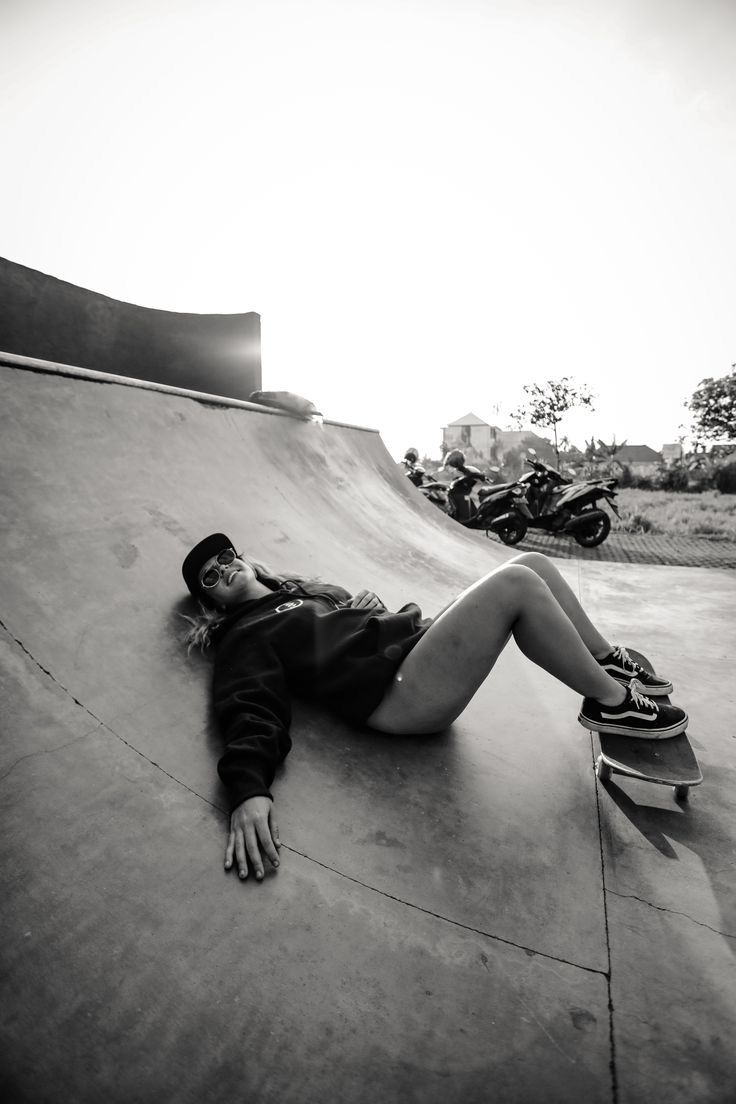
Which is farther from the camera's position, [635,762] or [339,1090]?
[635,762]

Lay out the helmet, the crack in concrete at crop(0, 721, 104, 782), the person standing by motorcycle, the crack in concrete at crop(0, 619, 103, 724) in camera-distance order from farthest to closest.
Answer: the helmet → the person standing by motorcycle → the crack in concrete at crop(0, 619, 103, 724) → the crack in concrete at crop(0, 721, 104, 782)

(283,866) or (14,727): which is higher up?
(14,727)

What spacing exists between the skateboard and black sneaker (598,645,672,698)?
171 mm

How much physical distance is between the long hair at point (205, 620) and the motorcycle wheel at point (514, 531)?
7.23 meters

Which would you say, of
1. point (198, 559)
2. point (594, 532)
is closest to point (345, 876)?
point (198, 559)

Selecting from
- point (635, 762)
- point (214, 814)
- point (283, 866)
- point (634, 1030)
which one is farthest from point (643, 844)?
point (214, 814)

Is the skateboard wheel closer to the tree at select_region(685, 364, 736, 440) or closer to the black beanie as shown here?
the black beanie

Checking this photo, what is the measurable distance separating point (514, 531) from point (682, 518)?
19.8 feet

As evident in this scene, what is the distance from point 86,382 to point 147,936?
100 inches

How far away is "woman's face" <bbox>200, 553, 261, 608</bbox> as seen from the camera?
203 cm

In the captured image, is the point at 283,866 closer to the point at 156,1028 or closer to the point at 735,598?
the point at 156,1028

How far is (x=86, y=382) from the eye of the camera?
114 inches

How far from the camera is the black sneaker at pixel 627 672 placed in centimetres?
197

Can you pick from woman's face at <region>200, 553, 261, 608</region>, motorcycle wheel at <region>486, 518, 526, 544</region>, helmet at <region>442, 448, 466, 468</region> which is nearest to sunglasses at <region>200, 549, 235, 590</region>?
woman's face at <region>200, 553, 261, 608</region>
